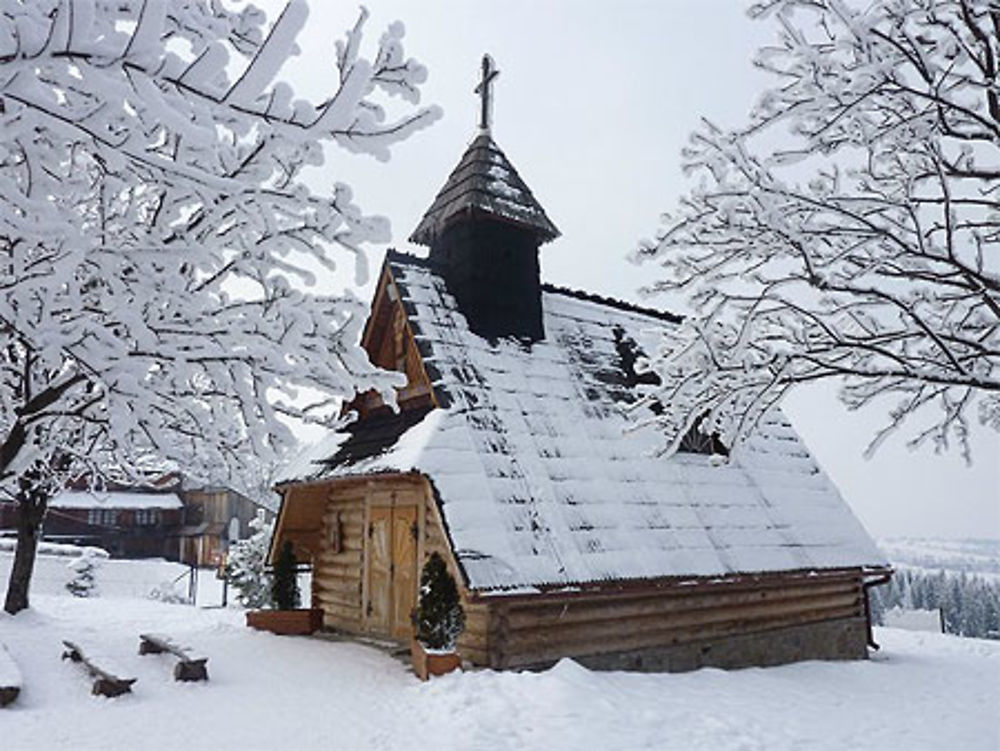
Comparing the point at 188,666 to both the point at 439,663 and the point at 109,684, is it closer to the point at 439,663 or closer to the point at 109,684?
the point at 109,684

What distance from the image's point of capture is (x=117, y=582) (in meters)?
27.7

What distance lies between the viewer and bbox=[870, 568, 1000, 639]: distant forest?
6107cm

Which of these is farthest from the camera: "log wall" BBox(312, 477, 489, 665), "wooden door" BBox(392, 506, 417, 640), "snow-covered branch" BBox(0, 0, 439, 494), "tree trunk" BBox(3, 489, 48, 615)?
"tree trunk" BBox(3, 489, 48, 615)

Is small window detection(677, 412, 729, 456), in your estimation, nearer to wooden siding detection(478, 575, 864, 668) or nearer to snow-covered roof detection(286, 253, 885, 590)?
snow-covered roof detection(286, 253, 885, 590)

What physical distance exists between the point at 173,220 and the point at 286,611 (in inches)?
378

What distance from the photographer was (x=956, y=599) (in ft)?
233

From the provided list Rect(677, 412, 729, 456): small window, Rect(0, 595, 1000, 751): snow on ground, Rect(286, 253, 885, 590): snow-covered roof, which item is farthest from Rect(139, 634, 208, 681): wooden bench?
Rect(677, 412, 729, 456): small window

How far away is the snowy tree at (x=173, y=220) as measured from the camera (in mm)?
2398

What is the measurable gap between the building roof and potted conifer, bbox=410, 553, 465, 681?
6123 mm

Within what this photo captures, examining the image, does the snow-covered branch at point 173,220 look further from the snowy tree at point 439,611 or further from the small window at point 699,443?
the small window at point 699,443

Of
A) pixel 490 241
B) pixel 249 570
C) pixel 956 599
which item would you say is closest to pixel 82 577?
pixel 249 570

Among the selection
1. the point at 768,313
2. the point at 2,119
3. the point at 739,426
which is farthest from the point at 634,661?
the point at 2,119

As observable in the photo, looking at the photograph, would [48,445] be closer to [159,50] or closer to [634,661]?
[159,50]

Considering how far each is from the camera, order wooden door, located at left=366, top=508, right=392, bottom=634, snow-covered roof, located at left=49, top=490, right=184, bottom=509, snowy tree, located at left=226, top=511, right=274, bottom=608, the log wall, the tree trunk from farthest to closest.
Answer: snow-covered roof, located at left=49, top=490, right=184, bottom=509
snowy tree, located at left=226, top=511, right=274, bottom=608
the tree trunk
wooden door, located at left=366, top=508, right=392, bottom=634
the log wall
